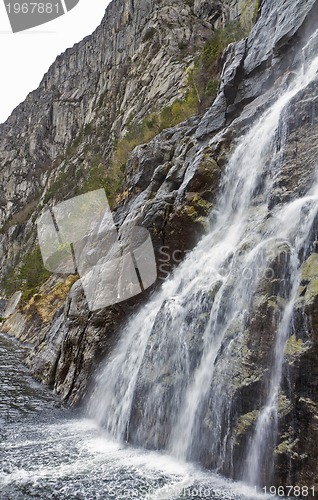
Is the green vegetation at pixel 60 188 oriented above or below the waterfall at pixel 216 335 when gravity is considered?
above

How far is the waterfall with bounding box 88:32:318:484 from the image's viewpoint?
7.80m

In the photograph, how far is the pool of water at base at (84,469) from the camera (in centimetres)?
700

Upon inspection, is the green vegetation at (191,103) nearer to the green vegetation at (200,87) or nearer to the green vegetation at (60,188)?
the green vegetation at (200,87)

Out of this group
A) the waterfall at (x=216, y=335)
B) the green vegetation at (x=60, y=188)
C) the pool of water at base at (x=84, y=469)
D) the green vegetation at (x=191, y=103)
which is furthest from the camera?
the green vegetation at (x=60, y=188)

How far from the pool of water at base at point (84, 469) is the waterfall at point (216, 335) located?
472mm

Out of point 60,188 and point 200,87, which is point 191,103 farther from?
point 60,188

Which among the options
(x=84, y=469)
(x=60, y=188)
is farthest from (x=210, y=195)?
(x=60, y=188)

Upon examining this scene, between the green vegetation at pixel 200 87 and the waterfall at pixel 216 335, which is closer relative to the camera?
Answer: the waterfall at pixel 216 335

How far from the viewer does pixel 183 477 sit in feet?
24.8

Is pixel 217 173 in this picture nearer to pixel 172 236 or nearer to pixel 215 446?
pixel 172 236

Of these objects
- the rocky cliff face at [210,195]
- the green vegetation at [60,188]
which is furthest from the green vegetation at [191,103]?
the green vegetation at [60,188]

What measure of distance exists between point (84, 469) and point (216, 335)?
4.30m

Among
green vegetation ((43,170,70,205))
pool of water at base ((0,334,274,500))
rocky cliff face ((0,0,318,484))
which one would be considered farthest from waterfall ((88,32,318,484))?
green vegetation ((43,170,70,205))

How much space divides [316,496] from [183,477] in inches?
101
